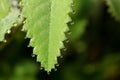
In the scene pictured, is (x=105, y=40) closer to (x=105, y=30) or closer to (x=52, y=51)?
(x=105, y=30)

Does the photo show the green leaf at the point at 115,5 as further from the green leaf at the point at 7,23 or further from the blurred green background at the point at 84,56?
the blurred green background at the point at 84,56

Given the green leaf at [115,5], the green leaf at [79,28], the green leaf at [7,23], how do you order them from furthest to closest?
the green leaf at [79,28], the green leaf at [115,5], the green leaf at [7,23]

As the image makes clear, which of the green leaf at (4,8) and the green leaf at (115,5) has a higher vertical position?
the green leaf at (115,5)

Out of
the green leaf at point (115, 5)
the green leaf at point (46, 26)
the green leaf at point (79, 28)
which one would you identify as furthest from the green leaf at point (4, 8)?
the green leaf at point (79, 28)

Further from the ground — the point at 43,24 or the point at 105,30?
the point at 105,30

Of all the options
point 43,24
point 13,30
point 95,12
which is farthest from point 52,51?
point 95,12
